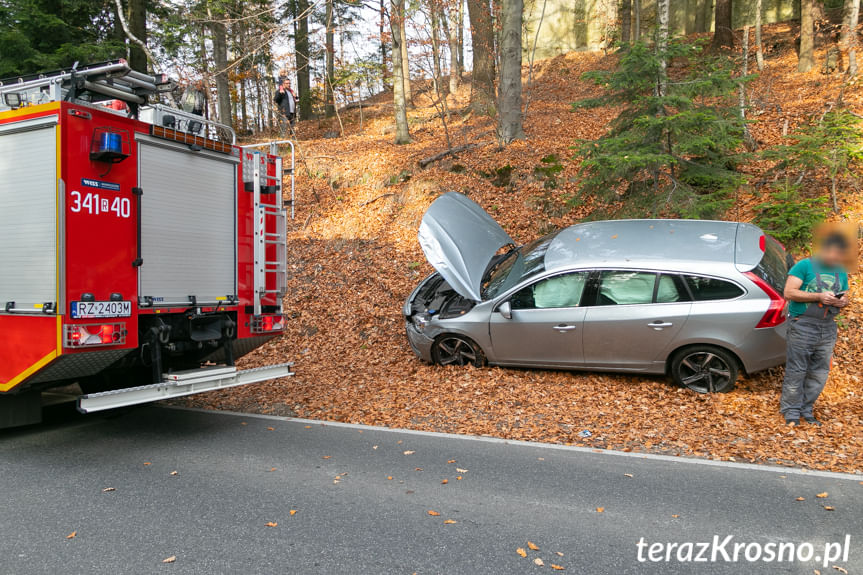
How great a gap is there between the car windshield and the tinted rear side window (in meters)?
1.87

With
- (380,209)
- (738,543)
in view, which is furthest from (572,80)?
(738,543)

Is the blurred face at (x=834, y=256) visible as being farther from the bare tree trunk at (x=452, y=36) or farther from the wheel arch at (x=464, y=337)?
the bare tree trunk at (x=452, y=36)

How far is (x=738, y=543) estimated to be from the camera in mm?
3791

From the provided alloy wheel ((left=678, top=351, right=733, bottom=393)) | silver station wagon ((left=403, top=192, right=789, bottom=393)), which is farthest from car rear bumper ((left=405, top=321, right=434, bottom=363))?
alloy wheel ((left=678, top=351, right=733, bottom=393))

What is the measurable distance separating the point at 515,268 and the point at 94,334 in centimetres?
536

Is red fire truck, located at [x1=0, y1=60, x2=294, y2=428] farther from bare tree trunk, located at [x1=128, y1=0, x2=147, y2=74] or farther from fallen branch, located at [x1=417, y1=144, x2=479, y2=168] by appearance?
bare tree trunk, located at [x1=128, y1=0, x2=147, y2=74]

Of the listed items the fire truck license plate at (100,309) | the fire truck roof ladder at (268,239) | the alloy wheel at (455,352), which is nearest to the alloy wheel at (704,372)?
the alloy wheel at (455,352)

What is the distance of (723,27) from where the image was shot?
2012 centimetres

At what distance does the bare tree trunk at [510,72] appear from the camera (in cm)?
1459

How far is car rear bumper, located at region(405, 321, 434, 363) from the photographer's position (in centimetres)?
845

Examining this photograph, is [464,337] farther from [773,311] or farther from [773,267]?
[773,267]

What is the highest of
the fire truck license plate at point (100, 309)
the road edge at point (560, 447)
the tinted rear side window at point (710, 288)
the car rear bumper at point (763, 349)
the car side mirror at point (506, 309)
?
the tinted rear side window at point (710, 288)

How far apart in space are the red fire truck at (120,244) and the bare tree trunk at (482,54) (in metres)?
15.0

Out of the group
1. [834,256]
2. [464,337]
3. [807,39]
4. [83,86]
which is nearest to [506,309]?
[464,337]
